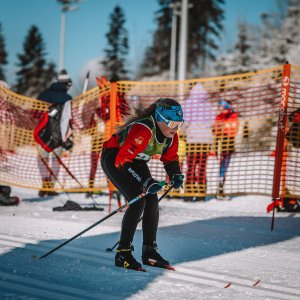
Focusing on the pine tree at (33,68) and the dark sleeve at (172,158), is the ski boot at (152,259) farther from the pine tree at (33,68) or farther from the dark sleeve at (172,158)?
the pine tree at (33,68)

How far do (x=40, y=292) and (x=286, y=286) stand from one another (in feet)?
6.36

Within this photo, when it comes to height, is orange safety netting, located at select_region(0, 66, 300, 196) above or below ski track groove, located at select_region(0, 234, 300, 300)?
above

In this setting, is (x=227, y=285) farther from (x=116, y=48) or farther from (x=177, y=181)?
(x=116, y=48)

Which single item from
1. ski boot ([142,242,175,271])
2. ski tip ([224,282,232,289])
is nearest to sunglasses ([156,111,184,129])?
ski boot ([142,242,175,271])

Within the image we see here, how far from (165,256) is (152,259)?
20.0 inches

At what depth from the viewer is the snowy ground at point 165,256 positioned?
291cm

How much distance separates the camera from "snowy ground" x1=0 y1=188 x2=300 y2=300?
2912mm

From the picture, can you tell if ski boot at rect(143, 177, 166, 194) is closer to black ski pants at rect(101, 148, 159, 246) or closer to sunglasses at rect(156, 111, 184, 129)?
black ski pants at rect(101, 148, 159, 246)

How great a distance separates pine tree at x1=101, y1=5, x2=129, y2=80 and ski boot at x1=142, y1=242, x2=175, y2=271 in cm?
4251

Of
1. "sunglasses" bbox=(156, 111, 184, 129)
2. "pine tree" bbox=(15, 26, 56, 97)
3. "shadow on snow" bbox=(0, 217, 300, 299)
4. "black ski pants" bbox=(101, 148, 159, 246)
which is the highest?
"pine tree" bbox=(15, 26, 56, 97)

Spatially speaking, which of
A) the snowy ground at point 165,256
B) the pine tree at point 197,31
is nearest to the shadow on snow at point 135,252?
the snowy ground at point 165,256

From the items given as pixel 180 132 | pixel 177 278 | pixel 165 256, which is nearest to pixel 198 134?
pixel 180 132

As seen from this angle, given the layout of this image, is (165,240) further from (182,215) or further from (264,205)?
(264,205)

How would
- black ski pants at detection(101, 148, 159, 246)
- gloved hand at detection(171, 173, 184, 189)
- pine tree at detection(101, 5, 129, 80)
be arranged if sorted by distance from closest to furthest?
black ski pants at detection(101, 148, 159, 246) → gloved hand at detection(171, 173, 184, 189) → pine tree at detection(101, 5, 129, 80)
